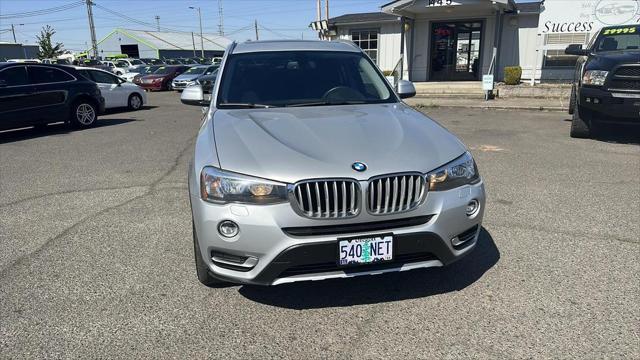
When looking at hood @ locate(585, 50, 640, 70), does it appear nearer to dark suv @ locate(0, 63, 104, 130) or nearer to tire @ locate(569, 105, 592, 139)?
tire @ locate(569, 105, 592, 139)

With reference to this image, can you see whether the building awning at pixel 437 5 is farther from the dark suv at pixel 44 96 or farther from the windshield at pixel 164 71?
the windshield at pixel 164 71

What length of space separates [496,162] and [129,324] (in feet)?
18.8

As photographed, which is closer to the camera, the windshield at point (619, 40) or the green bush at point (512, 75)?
the windshield at point (619, 40)

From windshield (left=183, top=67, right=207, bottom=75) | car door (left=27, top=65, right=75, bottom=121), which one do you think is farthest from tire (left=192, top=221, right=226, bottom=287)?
windshield (left=183, top=67, right=207, bottom=75)

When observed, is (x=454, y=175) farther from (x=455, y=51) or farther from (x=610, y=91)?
(x=455, y=51)

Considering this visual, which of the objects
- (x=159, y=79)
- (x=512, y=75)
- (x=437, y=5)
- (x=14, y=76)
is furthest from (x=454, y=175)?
(x=159, y=79)

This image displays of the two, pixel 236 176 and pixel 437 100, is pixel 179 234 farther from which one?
pixel 437 100

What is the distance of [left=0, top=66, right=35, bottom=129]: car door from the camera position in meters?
9.49

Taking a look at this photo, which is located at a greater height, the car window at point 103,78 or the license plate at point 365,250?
the car window at point 103,78

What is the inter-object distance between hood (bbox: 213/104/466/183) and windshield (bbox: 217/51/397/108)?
0.36 m

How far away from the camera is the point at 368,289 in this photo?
326 centimetres

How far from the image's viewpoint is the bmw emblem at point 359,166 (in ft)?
8.74

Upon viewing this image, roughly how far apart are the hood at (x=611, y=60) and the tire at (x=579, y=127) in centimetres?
87

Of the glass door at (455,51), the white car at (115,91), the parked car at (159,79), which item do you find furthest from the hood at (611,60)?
the parked car at (159,79)
